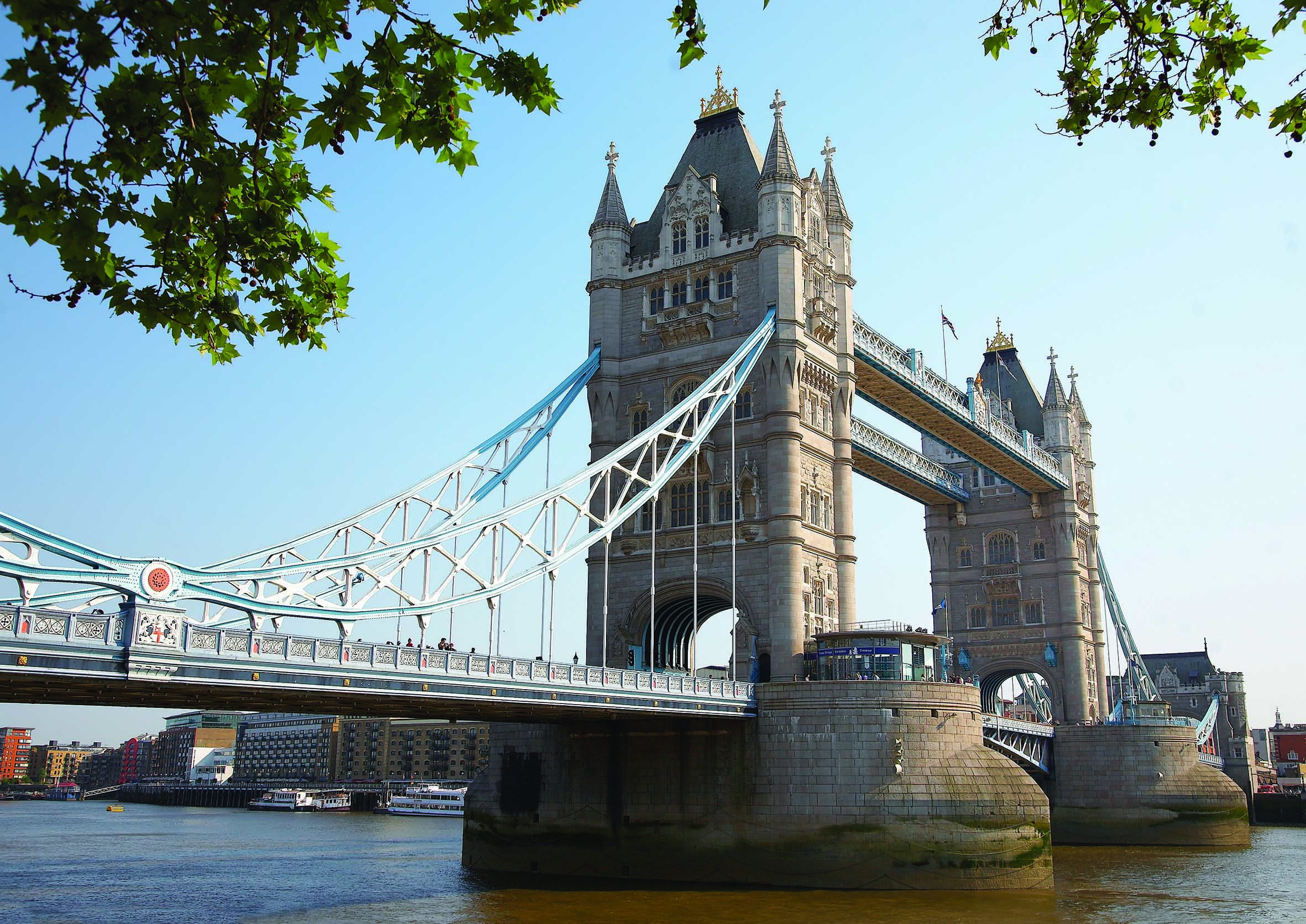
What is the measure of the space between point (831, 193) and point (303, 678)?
106ft

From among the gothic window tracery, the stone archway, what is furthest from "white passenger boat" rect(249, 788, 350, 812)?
the gothic window tracery

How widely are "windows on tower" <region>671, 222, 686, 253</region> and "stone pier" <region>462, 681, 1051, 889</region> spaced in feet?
59.2

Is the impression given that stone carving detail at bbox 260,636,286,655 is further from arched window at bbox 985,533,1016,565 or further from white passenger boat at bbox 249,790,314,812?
white passenger boat at bbox 249,790,314,812

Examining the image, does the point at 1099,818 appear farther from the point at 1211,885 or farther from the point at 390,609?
the point at 390,609

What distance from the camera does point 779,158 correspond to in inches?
1786

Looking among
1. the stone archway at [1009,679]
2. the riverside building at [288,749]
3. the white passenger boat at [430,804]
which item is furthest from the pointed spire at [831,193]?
the riverside building at [288,749]

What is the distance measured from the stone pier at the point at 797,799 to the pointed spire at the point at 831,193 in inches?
801

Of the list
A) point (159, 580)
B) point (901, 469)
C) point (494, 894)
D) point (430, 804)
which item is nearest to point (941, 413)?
point (901, 469)

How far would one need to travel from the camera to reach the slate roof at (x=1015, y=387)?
7388cm

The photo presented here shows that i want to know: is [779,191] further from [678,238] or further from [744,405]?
[744,405]

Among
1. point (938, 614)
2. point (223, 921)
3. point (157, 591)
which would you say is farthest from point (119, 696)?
point (938, 614)

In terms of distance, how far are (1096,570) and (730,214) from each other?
125 feet

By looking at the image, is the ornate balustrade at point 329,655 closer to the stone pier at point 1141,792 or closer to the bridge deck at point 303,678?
the bridge deck at point 303,678

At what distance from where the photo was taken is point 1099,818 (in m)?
57.9
